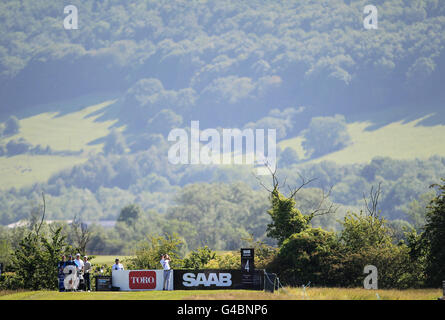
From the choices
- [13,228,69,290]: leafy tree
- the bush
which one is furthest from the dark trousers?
the bush

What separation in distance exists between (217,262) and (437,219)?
1903cm

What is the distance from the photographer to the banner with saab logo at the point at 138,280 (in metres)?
47.4

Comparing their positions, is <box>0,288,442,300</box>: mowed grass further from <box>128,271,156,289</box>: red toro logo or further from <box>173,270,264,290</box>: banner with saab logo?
<box>128,271,156,289</box>: red toro logo

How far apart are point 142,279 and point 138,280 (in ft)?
1.02

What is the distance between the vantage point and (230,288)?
46.8 metres

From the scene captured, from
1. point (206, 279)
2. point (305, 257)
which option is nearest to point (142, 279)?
point (206, 279)

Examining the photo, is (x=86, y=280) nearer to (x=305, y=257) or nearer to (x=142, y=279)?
(x=142, y=279)

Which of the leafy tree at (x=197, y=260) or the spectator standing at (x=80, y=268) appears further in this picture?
the leafy tree at (x=197, y=260)

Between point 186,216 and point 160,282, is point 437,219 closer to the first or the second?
point 160,282

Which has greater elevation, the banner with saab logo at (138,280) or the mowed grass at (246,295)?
the banner with saab logo at (138,280)

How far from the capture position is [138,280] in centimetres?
4753

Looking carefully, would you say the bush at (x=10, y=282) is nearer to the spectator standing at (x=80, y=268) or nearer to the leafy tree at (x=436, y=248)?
the spectator standing at (x=80, y=268)

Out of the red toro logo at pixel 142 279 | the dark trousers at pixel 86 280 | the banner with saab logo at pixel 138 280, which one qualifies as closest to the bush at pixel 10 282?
the dark trousers at pixel 86 280

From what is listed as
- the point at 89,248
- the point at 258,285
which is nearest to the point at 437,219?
the point at 258,285
